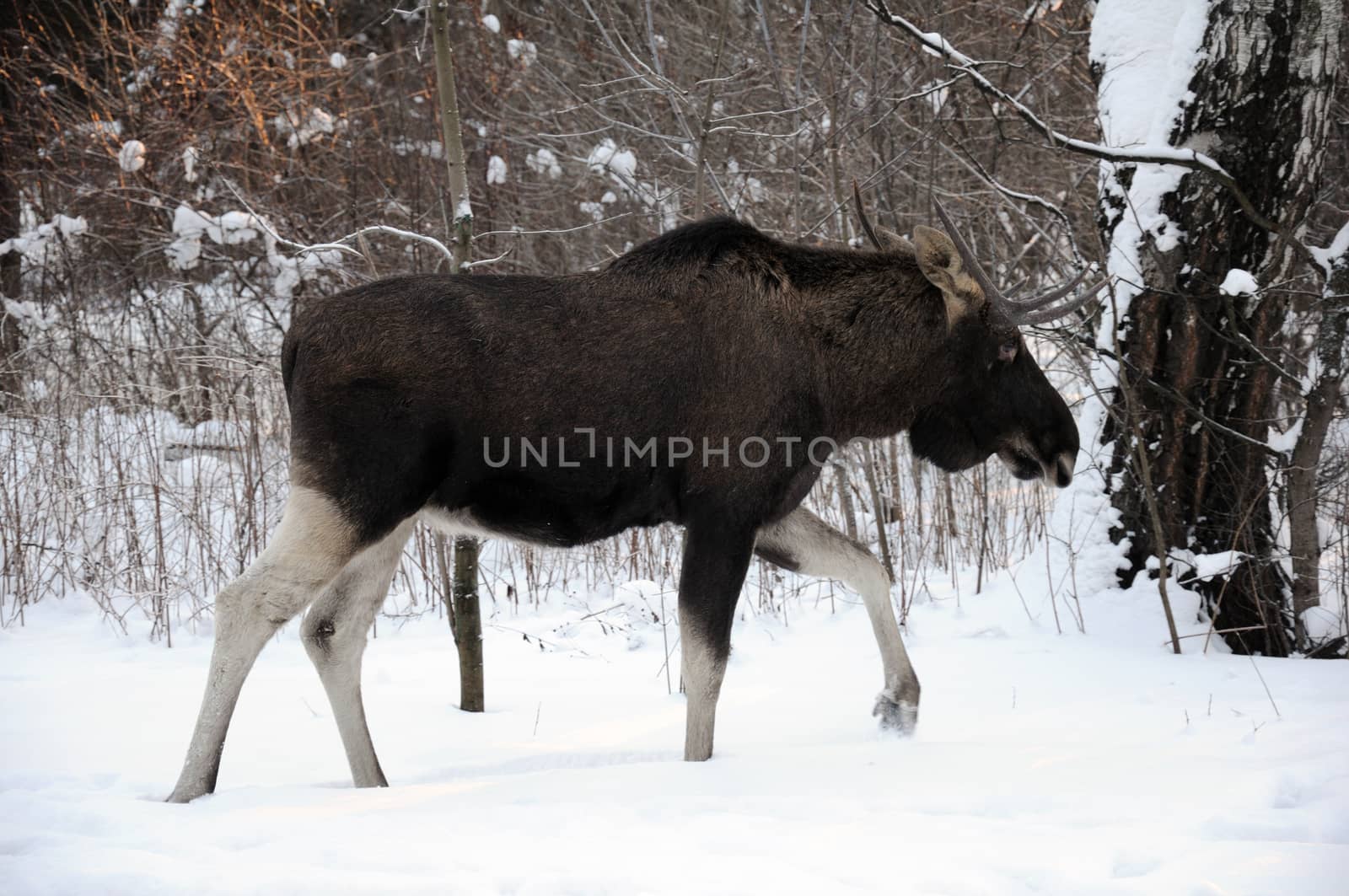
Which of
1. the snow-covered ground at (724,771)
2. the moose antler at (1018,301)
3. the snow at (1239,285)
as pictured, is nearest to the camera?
the snow-covered ground at (724,771)

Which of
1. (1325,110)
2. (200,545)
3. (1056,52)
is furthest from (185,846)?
(1056,52)

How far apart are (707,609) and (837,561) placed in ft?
2.93

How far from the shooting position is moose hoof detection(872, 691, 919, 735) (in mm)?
4645

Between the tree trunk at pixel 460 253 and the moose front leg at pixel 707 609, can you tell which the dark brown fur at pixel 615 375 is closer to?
the moose front leg at pixel 707 609

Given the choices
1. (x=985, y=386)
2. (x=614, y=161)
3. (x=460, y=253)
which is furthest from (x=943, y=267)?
(x=614, y=161)

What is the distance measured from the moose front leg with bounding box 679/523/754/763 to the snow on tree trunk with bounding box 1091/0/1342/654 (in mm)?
2379

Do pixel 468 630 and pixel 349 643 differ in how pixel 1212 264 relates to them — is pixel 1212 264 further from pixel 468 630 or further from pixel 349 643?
pixel 349 643

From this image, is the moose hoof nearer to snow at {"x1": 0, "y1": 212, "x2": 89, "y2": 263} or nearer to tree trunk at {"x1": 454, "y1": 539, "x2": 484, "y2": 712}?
tree trunk at {"x1": 454, "y1": 539, "x2": 484, "y2": 712}

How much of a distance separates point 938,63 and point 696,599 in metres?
6.77

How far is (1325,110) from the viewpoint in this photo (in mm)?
5453

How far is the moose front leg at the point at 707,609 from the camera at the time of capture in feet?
13.7

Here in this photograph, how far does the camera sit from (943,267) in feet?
14.7

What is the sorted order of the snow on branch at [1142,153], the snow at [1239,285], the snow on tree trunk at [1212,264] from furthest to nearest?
the snow on tree trunk at [1212,264]
the snow on branch at [1142,153]
the snow at [1239,285]

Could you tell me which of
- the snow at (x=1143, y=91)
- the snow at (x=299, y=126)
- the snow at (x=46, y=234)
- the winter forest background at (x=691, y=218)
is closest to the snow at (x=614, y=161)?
the winter forest background at (x=691, y=218)
